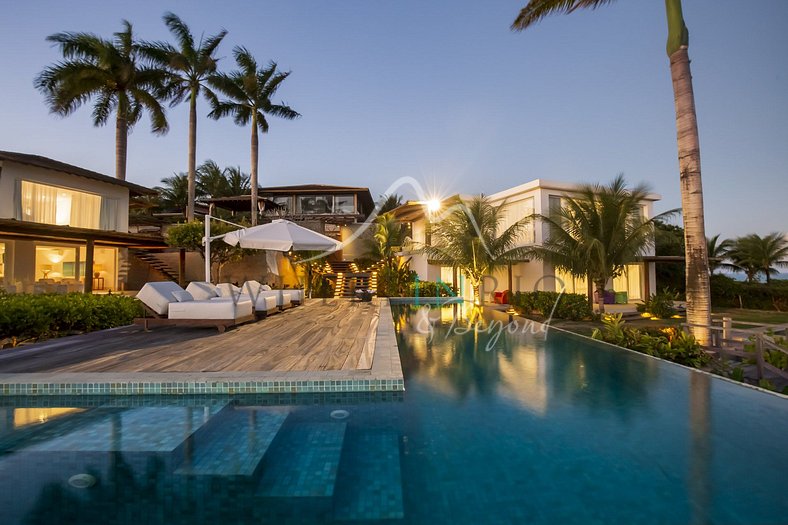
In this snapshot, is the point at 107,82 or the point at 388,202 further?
the point at 388,202

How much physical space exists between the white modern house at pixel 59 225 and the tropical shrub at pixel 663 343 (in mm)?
16440

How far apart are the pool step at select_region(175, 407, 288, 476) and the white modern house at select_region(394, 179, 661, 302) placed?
522 inches

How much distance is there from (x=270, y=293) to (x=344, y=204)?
22.0 metres

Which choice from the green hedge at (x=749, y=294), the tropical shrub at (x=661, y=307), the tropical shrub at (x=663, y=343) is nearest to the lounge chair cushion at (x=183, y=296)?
the tropical shrub at (x=663, y=343)

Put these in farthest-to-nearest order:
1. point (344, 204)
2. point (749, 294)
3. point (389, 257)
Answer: point (344, 204) < point (749, 294) < point (389, 257)

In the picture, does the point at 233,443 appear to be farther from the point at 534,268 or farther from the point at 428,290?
the point at 428,290

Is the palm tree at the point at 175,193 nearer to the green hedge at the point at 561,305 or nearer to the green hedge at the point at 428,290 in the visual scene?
the green hedge at the point at 428,290

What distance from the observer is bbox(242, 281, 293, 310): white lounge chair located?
415 inches

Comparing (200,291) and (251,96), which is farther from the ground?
(251,96)

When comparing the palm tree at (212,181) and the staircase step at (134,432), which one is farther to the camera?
the palm tree at (212,181)

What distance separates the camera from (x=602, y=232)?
13016mm

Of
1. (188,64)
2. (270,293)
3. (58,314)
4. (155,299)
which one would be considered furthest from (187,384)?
(188,64)

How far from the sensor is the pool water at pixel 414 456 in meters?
2.53

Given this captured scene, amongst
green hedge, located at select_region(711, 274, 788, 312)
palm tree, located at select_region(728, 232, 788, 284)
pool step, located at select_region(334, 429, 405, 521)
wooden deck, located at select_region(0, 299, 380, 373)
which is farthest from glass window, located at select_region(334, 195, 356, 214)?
pool step, located at select_region(334, 429, 405, 521)
